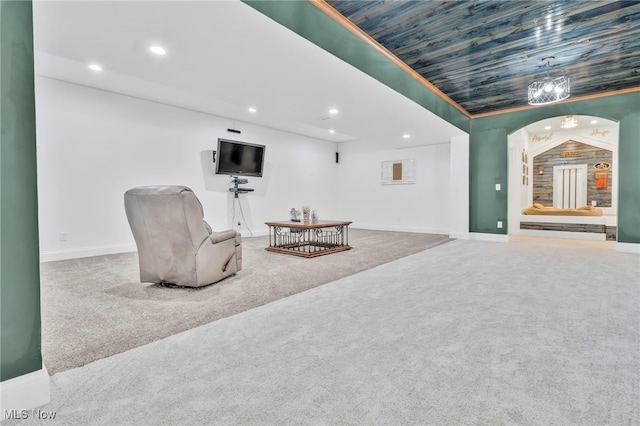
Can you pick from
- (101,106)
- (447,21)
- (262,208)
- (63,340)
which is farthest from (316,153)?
(63,340)

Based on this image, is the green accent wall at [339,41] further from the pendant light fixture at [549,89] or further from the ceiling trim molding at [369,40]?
the pendant light fixture at [549,89]

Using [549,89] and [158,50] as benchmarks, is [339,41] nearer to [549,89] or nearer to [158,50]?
[158,50]

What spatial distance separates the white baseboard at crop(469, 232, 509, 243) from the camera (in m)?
6.48

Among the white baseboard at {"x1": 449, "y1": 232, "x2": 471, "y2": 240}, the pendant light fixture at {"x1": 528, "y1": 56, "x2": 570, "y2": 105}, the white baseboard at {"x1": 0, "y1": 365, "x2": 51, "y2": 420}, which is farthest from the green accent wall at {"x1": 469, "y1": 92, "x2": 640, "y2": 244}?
the white baseboard at {"x1": 0, "y1": 365, "x2": 51, "y2": 420}

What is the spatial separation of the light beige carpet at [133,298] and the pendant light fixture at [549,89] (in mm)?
2938

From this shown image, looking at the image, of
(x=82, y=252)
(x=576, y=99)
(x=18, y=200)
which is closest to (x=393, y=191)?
(x=576, y=99)

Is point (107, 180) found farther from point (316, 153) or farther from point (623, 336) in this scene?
point (623, 336)

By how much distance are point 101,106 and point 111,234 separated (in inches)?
83.2

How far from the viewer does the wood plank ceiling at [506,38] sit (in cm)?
305

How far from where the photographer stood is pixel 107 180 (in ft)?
17.2

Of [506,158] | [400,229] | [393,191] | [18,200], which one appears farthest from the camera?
[393,191]

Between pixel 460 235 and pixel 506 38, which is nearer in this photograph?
pixel 506 38

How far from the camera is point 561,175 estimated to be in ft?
32.3

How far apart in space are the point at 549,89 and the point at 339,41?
2992 mm
